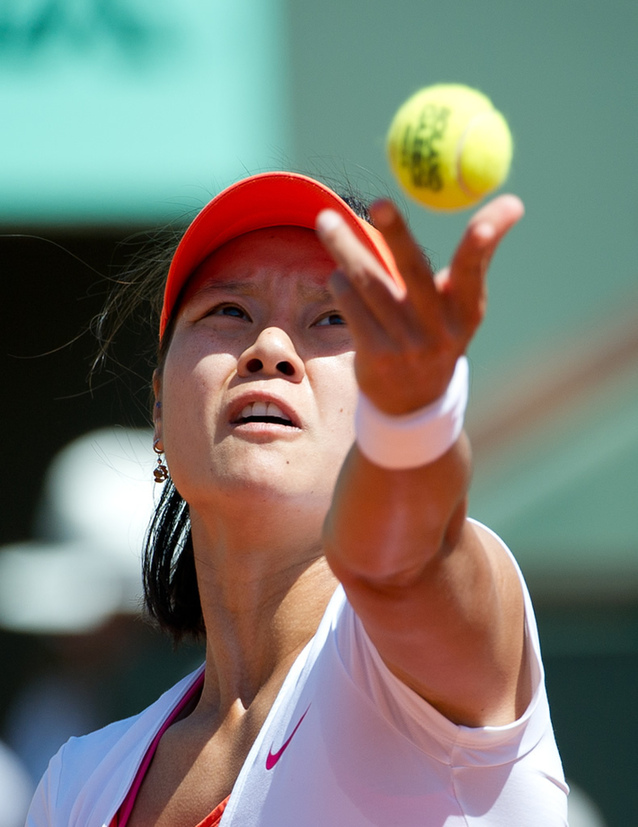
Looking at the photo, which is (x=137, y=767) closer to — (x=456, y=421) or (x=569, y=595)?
(x=456, y=421)

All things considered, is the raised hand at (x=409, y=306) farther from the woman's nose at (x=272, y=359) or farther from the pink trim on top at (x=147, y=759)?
the pink trim on top at (x=147, y=759)

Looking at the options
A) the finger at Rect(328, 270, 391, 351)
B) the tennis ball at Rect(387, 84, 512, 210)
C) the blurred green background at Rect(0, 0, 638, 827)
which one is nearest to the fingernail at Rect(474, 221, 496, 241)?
the finger at Rect(328, 270, 391, 351)

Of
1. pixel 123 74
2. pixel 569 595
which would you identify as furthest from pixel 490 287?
pixel 123 74

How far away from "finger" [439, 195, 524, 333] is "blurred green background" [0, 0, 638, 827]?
2828 millimetres

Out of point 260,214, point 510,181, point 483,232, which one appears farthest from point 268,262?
point 510,181

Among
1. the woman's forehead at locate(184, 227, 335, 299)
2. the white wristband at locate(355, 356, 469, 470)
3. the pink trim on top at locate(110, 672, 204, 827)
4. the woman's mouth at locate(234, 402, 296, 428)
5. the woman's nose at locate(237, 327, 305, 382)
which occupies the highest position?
the white wristband at locate(355, 356, 469, 470)

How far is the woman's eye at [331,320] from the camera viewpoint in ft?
5.76

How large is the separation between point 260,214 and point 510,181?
→ 2146 millimetres

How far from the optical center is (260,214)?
1.86 m

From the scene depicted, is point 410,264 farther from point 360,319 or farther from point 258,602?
point 258,602

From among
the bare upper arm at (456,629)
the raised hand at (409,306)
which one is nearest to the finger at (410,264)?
the raised hand at (409,306)

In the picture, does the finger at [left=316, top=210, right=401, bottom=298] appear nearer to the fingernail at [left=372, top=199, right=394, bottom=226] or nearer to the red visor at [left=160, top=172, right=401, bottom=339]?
the fingernail at [left=372, top=199, right=394, bottom=226]

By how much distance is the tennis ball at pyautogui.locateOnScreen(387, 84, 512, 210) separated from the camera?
127cm

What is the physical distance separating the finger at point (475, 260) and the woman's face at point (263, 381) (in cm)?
65
